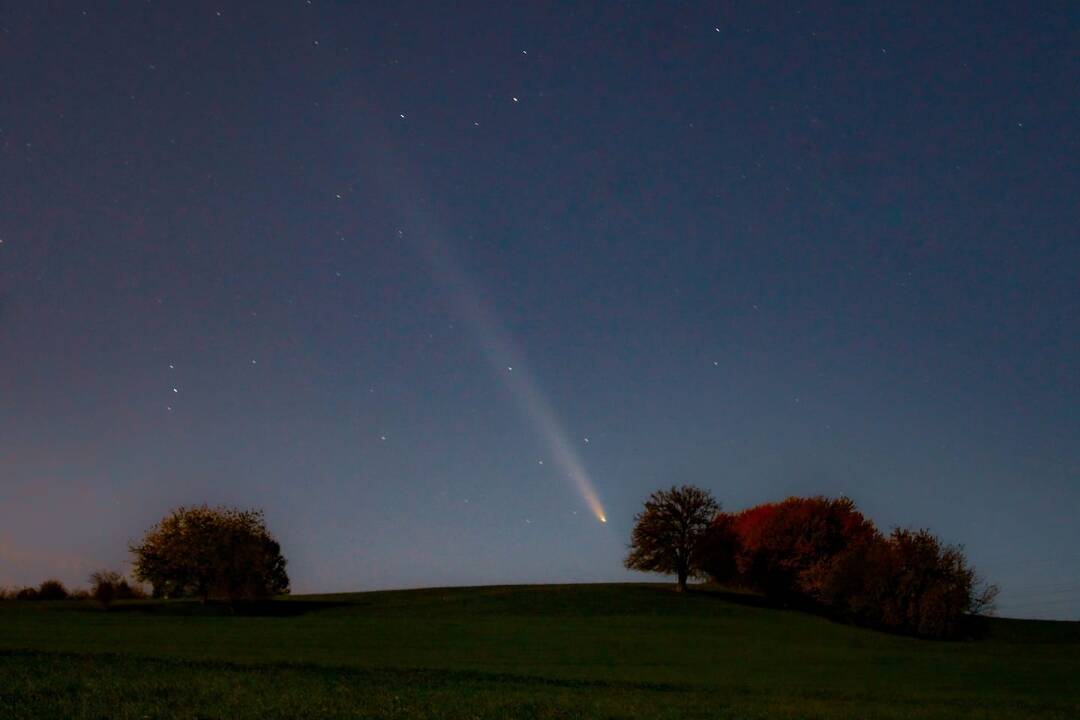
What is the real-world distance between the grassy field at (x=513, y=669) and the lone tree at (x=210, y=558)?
6496 mm

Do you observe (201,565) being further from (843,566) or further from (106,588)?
(843,566)

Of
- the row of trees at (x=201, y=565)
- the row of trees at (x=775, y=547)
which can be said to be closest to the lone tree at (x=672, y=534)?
the row of trees at (x=775, y=547)

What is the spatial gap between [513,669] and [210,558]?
57.0 m

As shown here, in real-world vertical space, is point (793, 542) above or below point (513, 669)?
above

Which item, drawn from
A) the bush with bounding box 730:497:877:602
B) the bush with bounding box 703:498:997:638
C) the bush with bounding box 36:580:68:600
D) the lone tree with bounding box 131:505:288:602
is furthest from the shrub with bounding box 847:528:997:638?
the bush with bounding box 36:580:68:600

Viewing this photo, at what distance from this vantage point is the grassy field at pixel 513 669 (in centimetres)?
1955

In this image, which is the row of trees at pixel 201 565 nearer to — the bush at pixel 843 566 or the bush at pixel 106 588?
the bush at pixel 106 588

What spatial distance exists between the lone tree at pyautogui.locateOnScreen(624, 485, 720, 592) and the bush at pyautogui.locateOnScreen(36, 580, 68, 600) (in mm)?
53540

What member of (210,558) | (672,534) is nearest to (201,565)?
(210,558)

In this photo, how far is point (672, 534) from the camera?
95.6 metres

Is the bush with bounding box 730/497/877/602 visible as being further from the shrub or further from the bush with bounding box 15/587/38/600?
the bush with bounding box 15/587/38/600

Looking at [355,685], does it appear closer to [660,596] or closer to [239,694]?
[239,694]

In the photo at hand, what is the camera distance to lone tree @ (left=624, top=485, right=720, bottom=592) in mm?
95375

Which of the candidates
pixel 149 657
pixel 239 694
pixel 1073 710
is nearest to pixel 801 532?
pixel 1073 710
